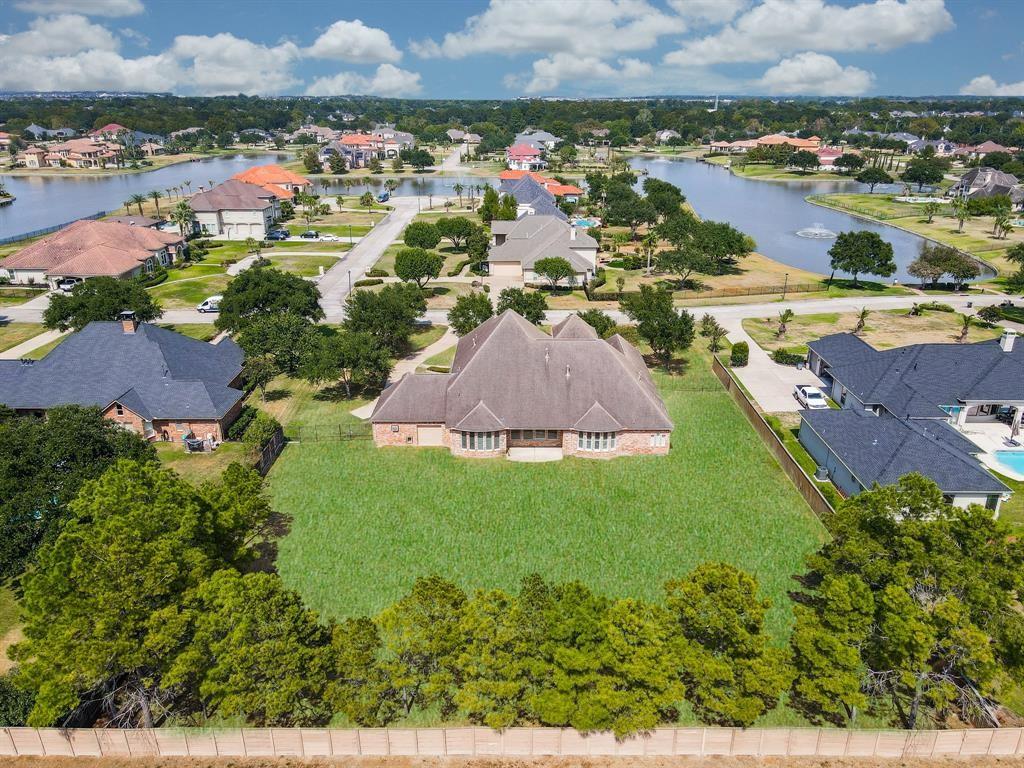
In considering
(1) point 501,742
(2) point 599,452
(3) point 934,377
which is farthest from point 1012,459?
(1) point 501,742

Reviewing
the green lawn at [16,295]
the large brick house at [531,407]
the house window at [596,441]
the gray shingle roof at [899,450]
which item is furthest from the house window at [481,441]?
the green lawn at [16,295]

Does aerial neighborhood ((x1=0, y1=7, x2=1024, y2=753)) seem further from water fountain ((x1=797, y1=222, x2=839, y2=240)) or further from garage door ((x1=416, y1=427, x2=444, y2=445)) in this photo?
water fountain ((x1=797, y1=222, x2=839, y2=240))

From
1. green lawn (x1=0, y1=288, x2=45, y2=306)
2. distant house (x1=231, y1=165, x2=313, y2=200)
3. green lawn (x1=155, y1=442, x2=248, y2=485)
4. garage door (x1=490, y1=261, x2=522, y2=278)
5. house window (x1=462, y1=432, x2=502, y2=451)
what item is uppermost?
distant house (x1=231, y1=165, x2=313, y2=200)

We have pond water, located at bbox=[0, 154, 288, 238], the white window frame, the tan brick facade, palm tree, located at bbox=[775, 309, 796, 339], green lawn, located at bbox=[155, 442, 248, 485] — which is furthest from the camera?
pond water, located at bbox=[0, 154, 288, 238]

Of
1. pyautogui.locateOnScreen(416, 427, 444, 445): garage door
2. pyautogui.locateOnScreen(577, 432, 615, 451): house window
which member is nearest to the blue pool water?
pyautogui.locateOnScreen(577, 432, 615, 451): house window

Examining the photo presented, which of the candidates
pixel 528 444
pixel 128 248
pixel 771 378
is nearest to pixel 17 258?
pixel 128 248

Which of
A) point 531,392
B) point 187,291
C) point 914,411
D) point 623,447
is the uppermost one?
point 531,392

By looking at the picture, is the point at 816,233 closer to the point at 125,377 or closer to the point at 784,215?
the point at 784,215
